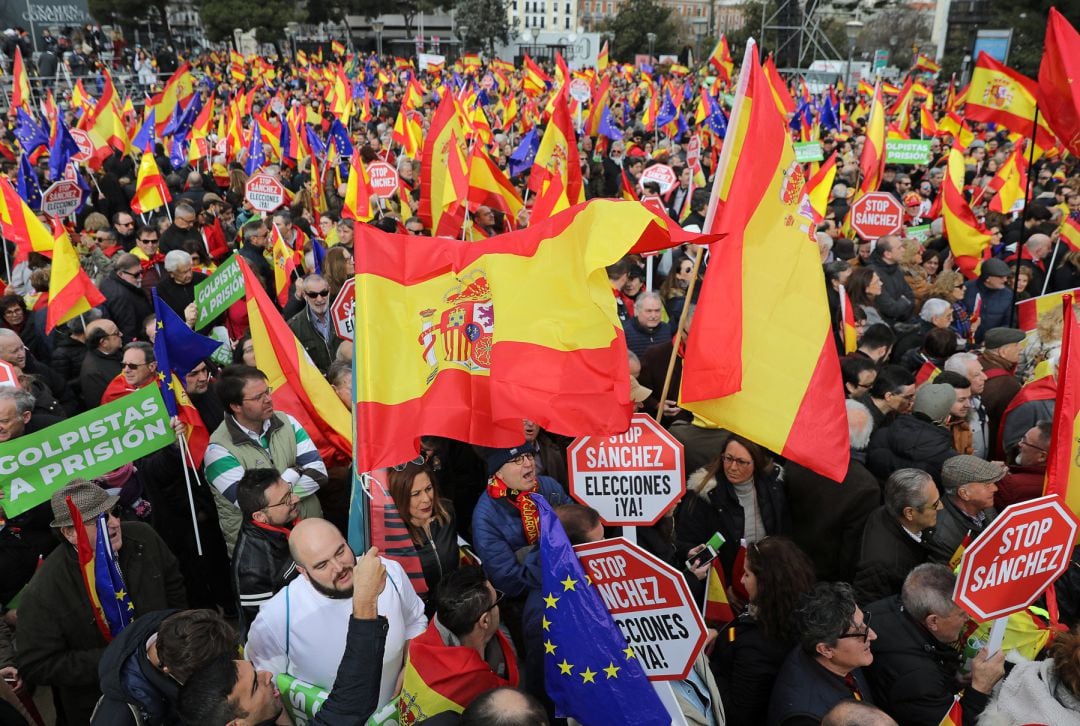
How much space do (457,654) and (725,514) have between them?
198cm

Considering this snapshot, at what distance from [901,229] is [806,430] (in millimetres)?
6864

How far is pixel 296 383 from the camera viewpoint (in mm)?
4969

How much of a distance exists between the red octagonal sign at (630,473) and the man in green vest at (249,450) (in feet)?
4.97

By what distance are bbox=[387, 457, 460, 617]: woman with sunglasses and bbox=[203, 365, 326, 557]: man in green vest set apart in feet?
2.25

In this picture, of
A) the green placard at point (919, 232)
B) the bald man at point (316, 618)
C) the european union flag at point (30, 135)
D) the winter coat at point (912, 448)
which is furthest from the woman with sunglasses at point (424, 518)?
the european union flag at point (30, 135)

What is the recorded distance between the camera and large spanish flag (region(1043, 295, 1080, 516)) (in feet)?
11.9

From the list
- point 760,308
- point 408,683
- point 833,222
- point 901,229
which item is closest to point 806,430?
point 760,308

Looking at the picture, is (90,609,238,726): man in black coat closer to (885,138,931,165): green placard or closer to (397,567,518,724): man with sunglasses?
(397,567,518,724): man with sunglasses

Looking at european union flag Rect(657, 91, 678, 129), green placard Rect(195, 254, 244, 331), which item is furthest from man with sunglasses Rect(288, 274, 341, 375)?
european union flag Rect(657, 91, 678, 129)

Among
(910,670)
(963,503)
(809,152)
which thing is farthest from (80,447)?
(809,152)

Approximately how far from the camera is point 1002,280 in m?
7.95

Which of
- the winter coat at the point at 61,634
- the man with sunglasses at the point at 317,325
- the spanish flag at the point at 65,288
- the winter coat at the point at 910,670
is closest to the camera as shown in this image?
the winter coat at the point at 910,670

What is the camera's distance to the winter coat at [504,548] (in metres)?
3.88

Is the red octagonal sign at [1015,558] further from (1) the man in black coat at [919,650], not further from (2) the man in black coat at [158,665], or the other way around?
(2) the man in black coat at [158,665]
